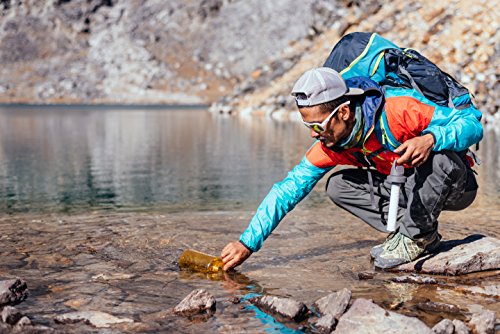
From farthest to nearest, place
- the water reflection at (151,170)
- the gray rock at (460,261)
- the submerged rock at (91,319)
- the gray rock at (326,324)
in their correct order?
A: the water reflection at (151,170), the gray rock at (460,261), the submerged rock at (91,319), the gray rock at (326,324)

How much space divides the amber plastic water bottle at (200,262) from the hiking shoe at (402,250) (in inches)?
49.5

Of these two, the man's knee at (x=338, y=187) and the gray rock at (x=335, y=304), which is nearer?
the gray rock at (x=335, y=304)

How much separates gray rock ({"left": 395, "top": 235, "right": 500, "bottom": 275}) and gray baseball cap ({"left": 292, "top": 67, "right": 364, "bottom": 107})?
1.65 m

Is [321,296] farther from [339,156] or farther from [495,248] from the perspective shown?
[495,248]

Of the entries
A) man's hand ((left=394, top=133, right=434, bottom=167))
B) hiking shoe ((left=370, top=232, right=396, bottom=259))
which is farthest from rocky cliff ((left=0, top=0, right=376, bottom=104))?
man's hand ((left=394, top=133, right=434, bottom=167))

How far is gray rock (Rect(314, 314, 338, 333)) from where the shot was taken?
418 centimetres

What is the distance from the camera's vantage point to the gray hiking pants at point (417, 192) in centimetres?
531

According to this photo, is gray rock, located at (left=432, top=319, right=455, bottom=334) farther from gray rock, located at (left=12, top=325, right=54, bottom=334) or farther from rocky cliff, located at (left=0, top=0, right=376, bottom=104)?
rocky cliff, located at (left=0, top=0, right=376, bottom=104)

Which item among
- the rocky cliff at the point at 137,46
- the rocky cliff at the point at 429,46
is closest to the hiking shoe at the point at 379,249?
the rocky cliff at the point at 429,46

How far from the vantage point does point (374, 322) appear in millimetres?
4121

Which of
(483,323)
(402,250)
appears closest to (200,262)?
(402,250)

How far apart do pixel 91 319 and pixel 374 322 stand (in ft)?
5.47

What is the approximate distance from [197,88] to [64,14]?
72.8 ft

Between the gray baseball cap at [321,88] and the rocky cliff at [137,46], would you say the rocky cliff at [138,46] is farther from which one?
the gray baseball cap at [321,88]
